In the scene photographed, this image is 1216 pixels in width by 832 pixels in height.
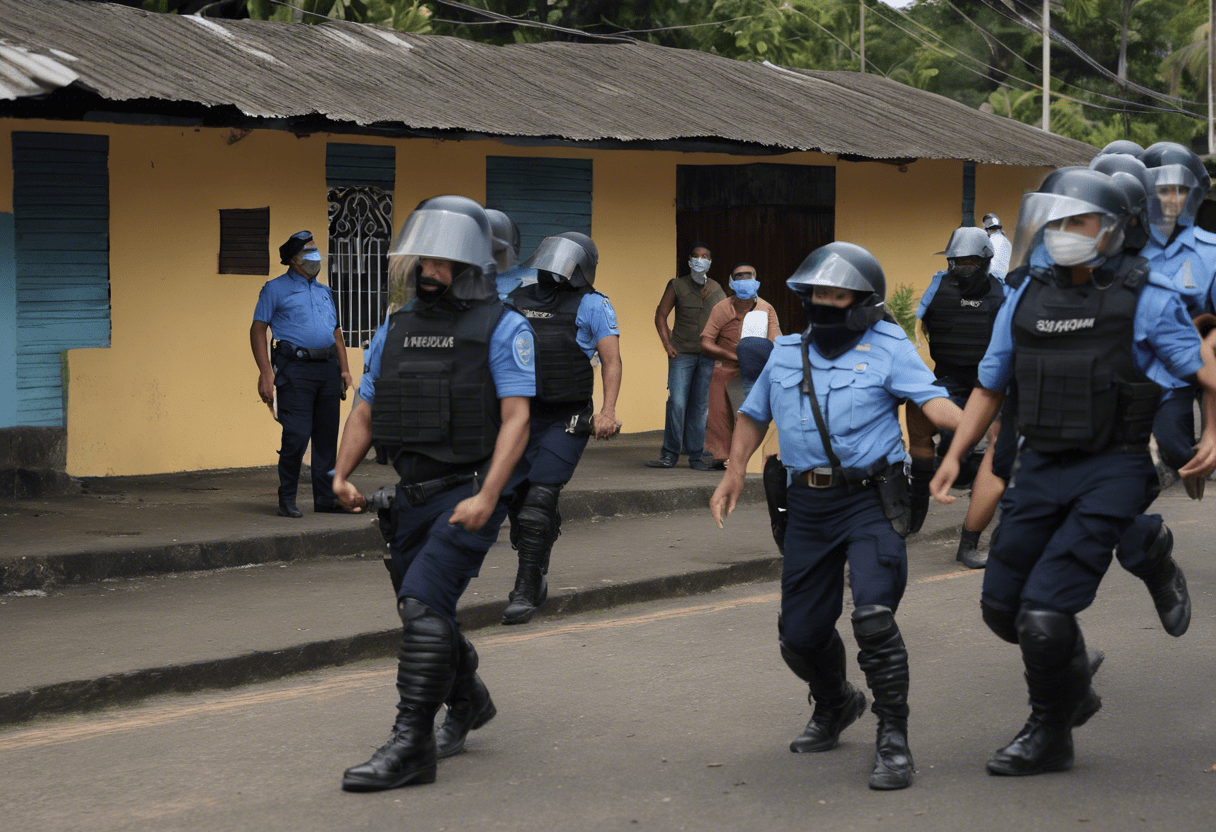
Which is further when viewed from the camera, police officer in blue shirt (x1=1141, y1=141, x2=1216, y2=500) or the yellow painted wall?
the yellow painted wall

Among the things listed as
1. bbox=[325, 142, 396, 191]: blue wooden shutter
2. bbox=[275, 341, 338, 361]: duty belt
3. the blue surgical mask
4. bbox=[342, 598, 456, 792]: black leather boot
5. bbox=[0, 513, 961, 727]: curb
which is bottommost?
bbox=[0, 513, 961, 727]: curb

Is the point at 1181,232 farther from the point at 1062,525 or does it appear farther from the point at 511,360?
the point at 511,360

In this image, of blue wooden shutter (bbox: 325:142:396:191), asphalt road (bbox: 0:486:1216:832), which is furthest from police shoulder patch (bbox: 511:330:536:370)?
blue wooden shutter (bbox: 325:142:396:191)

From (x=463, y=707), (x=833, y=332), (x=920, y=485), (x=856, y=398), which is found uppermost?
(x=833, y=332)

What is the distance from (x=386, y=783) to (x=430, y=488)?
3.06 ft

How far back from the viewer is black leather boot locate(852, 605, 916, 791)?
16.1 feet

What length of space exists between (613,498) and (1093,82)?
4089cm

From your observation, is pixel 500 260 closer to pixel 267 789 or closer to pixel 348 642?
pixel 348 642

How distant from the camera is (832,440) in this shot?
5.14 metres

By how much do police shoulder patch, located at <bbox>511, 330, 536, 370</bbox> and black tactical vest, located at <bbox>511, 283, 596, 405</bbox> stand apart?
93.3 inches

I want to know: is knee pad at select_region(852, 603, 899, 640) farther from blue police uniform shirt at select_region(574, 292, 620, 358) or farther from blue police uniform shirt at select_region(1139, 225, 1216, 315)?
blue police uniform shirt at select_region(574, 292, 620, 358)

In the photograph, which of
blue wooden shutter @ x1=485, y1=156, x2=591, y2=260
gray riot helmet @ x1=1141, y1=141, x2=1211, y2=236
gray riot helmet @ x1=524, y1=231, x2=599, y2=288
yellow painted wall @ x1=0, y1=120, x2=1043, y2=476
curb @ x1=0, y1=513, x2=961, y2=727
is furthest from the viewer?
blue wooden shutter @ x1=485, y1=156, x2=591, y2=260

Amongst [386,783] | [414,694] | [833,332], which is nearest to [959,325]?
[833,332]

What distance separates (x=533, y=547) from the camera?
304 inches
